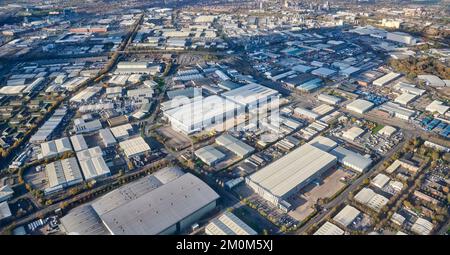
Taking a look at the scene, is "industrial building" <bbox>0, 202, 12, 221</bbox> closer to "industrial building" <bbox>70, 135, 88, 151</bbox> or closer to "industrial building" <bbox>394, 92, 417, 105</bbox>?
"industrial building" <bbox>70, 135, 88, 151</bbox>

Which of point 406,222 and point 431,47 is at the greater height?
point 431,47

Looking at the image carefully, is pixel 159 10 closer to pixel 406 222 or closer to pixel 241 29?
pixel 241 29

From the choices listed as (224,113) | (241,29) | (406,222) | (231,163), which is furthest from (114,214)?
(241,29)

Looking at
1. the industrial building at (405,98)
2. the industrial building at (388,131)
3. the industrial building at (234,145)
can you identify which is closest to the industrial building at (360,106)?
the industrial building at (405,98)

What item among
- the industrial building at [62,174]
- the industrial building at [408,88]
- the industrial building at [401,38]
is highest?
the industrial building at [401,38]

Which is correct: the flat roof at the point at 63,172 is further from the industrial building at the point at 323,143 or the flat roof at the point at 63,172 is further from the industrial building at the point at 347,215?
the industrial building at the point at 323,143

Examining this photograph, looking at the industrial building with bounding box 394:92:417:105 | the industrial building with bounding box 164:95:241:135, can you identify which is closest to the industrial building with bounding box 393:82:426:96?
the industrial building with bounding box 394:92:417:105
